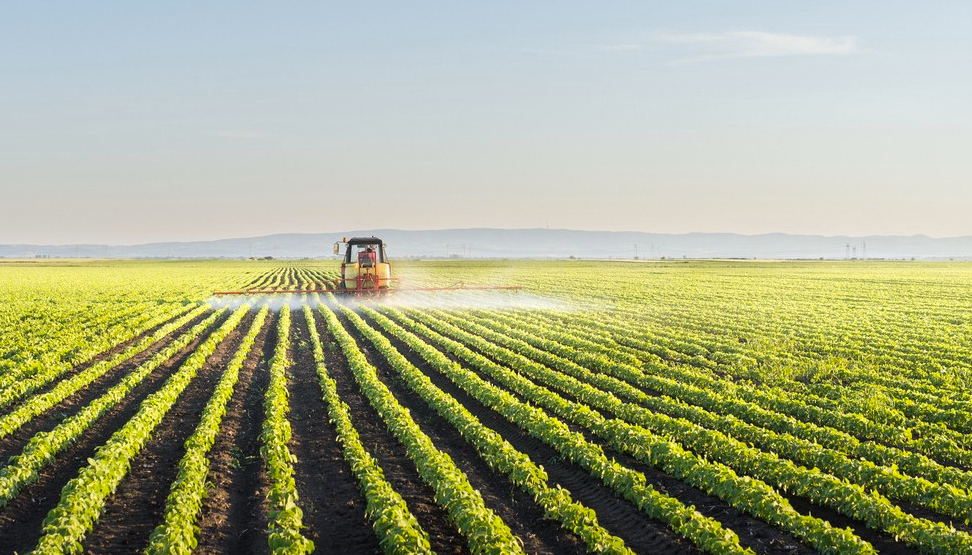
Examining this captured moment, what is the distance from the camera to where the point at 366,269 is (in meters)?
34.7

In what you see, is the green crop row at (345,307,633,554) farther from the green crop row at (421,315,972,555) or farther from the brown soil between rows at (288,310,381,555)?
the brown soil between rows at (288,310,381,555)

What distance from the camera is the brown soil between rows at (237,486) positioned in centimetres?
741

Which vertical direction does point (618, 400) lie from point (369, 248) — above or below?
below

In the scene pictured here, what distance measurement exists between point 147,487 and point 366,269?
26125mm

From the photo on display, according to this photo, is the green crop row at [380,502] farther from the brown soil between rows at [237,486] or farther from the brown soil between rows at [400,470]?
the brown soil between rows at [237,486]

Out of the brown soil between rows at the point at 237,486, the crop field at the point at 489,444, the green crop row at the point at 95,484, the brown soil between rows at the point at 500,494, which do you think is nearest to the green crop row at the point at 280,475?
the crop field at the point at 489,444

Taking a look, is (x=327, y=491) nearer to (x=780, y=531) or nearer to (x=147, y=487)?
(x=147, y=487)

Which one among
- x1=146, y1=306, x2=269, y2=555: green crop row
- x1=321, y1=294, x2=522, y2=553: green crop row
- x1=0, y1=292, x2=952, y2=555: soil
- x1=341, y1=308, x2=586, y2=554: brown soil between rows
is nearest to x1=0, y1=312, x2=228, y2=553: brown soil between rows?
x1=0, y1=292, x2=952, y2=555: soil

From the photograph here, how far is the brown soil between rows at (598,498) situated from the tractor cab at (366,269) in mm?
22456

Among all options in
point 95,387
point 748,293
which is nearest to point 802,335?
point 95,387

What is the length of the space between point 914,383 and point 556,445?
9.41 meters

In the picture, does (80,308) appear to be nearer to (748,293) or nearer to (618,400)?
(618,400)

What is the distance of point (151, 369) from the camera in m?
16.4

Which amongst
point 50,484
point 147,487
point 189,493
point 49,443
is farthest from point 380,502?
point 49,443
